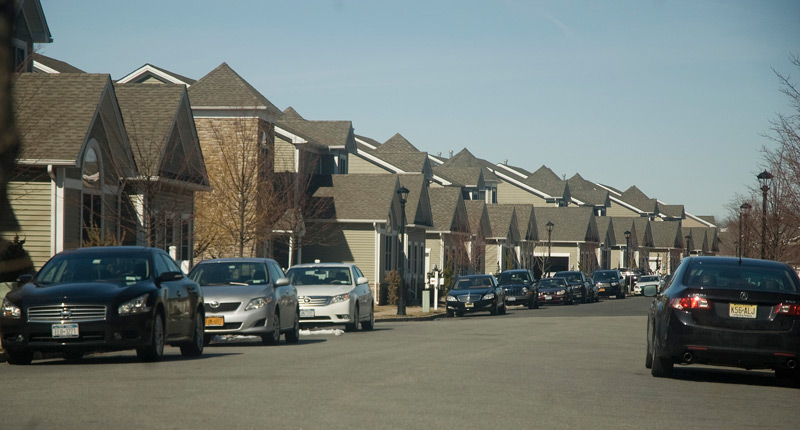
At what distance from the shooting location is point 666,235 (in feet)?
395

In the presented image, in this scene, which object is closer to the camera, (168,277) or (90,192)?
(168,277)

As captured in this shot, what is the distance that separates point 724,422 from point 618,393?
88.3 inches

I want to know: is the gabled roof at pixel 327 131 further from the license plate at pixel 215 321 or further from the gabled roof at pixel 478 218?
the license plate at pixel 215 321

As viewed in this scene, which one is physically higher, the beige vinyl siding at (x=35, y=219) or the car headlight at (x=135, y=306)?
the beige vinyl siding at (x=35, y=219)

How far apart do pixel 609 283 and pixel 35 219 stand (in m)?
49.2

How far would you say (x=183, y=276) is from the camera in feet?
51.5

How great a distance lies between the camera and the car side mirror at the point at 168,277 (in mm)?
14984

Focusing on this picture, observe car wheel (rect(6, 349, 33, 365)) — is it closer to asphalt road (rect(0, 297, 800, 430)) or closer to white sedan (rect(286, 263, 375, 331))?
asphalt road (rect(0, 297, 800, 430))

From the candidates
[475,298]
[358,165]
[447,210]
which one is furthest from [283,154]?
[447,210]

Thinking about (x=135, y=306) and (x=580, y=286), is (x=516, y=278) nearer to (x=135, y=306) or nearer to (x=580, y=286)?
(x=580, y=286)

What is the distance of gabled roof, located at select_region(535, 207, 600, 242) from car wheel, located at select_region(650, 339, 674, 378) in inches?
3074

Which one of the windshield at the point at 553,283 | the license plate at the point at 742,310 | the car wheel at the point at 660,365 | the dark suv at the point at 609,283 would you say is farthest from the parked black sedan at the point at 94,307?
the dark suv at the point at 609,283

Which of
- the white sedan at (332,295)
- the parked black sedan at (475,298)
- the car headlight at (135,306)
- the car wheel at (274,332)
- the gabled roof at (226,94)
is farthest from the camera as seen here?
the gabled roof at (226,94)

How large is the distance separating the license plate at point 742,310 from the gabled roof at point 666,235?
108510 mm
